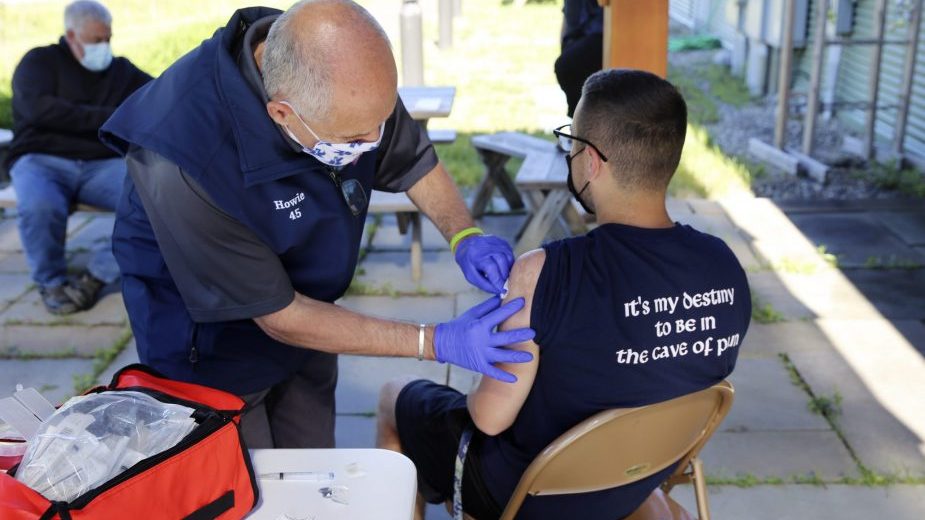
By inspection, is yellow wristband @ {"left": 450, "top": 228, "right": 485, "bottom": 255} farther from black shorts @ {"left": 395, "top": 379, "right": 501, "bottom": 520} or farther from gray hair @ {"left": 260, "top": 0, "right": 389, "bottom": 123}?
gray hair @ {"left": 260, "top": 0, "right": 389, "bottom": 123}

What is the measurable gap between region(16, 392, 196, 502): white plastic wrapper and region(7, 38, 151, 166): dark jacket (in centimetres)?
347

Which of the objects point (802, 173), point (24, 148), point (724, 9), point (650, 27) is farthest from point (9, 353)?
point (724, 9)

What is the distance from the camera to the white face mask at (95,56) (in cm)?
458

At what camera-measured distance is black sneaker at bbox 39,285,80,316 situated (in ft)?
→ 14.6

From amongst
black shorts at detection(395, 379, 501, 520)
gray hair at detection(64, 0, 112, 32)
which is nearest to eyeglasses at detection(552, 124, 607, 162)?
black shorts at detection(395, 379, 501, 520)

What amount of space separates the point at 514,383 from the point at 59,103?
3534mm

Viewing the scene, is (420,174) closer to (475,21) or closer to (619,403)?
(619,403)

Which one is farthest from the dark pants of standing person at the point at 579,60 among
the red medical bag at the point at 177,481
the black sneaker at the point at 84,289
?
the red medical bag at the point at 177,481

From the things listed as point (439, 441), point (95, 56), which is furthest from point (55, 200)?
point (439, 441)

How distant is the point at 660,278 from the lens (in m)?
1.81

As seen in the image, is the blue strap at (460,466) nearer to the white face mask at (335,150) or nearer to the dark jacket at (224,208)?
the dark jacket at (224,208)

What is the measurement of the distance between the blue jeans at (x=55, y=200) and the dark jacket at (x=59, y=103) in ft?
0.21

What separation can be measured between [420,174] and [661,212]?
68cm

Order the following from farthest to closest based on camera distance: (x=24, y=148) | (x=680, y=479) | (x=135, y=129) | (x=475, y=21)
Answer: (x=475, y=21) < (x=24, y=148) < (x=680, y=479) < (x=135, y=129)
